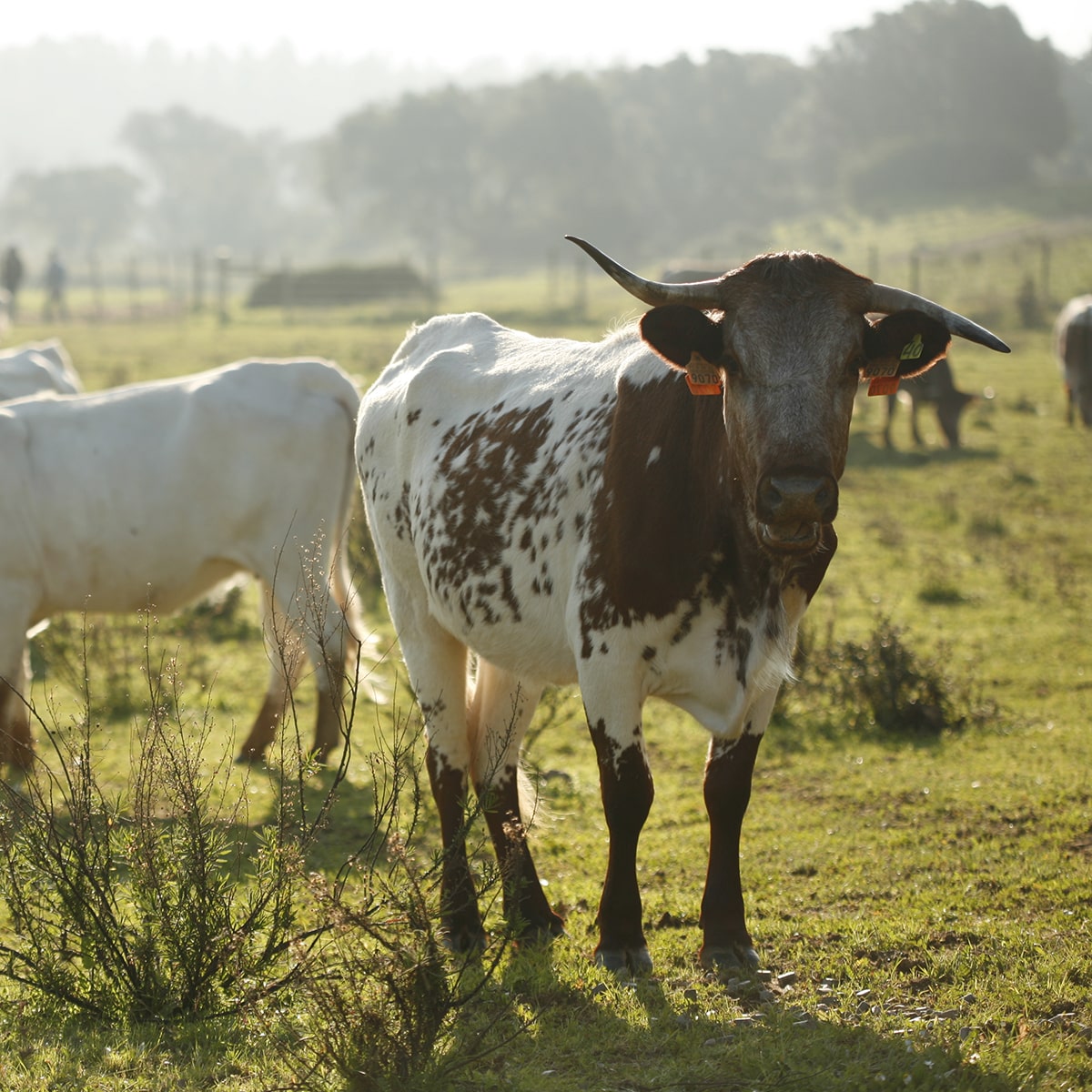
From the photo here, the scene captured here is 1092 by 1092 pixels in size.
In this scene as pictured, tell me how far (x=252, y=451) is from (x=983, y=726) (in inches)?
175

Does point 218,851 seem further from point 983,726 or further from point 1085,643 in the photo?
point 1085,643

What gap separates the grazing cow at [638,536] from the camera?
4.36 m

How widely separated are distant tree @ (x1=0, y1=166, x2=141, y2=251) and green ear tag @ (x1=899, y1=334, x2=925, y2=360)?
429 ft

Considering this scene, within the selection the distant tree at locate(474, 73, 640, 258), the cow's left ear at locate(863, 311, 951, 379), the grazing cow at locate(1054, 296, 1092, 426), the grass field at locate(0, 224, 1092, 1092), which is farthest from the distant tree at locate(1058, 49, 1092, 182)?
the cow's left ear at locate(863, 311, 951, 379)

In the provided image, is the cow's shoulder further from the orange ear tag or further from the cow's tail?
the cow's tail

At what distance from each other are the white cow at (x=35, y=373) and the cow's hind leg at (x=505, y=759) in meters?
6.02

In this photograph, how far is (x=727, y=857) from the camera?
4934 millimetres

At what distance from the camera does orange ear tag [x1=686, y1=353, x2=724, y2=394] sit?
4527 mm

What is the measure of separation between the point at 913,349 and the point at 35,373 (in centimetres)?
862

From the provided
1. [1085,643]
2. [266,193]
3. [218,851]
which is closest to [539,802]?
[218,851]

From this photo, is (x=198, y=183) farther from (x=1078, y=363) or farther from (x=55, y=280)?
(x=1078, y=363)

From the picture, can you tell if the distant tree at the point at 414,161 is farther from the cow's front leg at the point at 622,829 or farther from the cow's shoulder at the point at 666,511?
the cow's front leg at the point at 622,829

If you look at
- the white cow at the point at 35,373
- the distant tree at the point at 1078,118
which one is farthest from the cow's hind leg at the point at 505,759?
the distant tree at the point at 1078,118

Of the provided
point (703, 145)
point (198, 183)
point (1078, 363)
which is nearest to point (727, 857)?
point (1078, 363)
